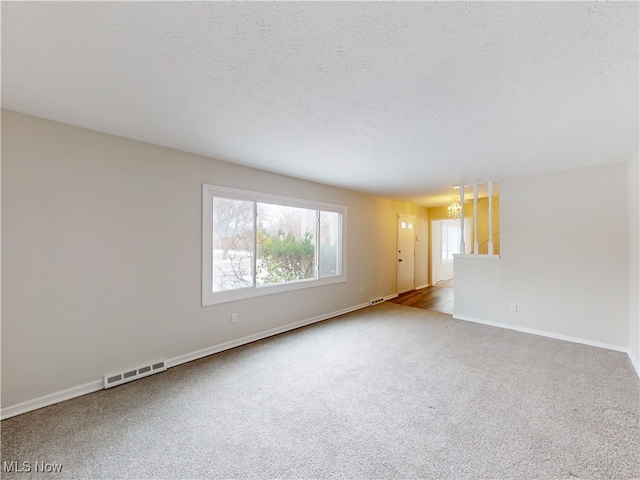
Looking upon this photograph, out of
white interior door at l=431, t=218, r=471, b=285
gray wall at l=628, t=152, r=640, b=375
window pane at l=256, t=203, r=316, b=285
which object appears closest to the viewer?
gray wall at l=628, t=152, r=640, b=375

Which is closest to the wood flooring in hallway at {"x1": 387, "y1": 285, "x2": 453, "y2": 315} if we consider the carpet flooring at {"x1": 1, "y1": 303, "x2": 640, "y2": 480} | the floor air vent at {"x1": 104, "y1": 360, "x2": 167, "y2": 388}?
the carpet flooring at {"x1": 1, "y1": 303, "x2": 640, "y2": 480}

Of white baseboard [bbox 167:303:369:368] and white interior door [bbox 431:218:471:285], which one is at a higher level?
white interior door [bbox 431:218:471:285]

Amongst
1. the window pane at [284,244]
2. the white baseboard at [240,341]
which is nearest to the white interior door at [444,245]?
the white baseboard at [240,341]

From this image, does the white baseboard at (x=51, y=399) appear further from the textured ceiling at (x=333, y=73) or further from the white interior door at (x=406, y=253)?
the white interior door at (x=406, y=253)

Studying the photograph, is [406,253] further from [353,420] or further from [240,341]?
[353,420]

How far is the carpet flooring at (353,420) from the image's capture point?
167 cm

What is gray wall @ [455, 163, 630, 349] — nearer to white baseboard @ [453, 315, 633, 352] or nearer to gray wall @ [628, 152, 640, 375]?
white baseboard @ [453, 315, 633, 352]

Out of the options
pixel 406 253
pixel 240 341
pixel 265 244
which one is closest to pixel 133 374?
pixel 240 341

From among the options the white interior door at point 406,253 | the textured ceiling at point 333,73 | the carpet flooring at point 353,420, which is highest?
the textured ceiling at point 333,73

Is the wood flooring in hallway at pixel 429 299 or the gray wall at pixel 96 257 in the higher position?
the gray wall at pixel 96 257

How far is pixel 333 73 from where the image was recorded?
166cm

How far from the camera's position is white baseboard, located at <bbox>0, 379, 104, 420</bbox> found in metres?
2.12

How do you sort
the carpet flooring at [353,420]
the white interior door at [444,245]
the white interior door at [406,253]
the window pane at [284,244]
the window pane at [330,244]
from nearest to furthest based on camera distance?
the carpet flooring at [353,420] → the window pane at [284,244] → the window pane at [330,244] → the white interior door at [406,253] → the white interior door at [444,245]

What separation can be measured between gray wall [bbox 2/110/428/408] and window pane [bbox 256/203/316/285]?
549 mm
